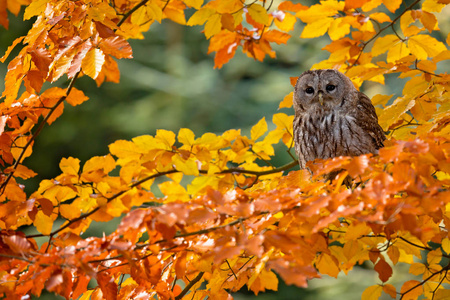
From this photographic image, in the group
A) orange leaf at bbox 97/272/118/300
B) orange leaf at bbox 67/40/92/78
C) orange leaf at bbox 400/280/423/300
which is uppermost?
orange leaf at bbox 67/40/92/78

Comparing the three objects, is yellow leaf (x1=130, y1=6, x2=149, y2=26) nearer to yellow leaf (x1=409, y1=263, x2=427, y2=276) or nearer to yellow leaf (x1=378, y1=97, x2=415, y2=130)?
yellow leaf (x1=378, y1=97, x2=415, y2=130)

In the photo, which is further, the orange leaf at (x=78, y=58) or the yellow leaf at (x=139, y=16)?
the yellow leaf at (x=139, y=16)

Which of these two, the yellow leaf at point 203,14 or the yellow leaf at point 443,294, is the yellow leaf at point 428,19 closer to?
the yellow leaf at point 203,14

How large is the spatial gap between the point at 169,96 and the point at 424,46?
217 inches

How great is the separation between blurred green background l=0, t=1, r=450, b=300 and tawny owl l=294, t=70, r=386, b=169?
4.42 metres

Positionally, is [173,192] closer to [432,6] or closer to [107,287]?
[107,287]

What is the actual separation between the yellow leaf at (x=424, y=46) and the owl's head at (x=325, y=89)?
0.35 m

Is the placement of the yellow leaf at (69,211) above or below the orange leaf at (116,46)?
below

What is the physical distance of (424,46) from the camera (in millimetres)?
1854

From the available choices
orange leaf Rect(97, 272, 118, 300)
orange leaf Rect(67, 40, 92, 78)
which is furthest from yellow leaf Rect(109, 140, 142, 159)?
orange leaf Rect(97, 272, 118, 300)

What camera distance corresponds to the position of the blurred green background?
7.03m

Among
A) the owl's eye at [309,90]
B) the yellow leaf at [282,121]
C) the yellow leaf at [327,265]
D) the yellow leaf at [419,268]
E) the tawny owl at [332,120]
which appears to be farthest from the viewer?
the owl's eye at [309,90]

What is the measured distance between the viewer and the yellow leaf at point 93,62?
1.43m

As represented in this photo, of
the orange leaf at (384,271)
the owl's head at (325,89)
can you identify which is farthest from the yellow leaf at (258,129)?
the orange leaf at (384,271)
